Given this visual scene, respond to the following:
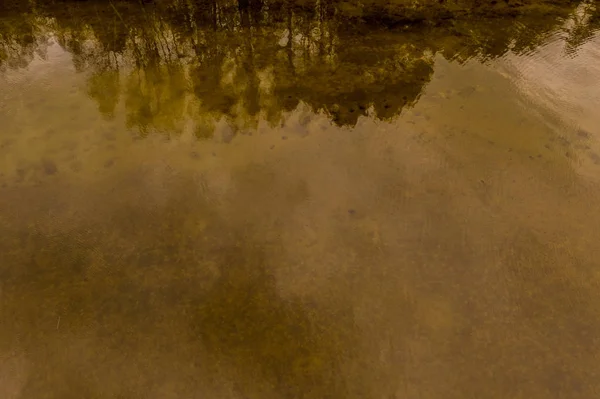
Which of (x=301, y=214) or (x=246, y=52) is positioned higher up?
(x=246, y=52)

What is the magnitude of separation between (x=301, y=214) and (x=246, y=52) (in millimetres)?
1812

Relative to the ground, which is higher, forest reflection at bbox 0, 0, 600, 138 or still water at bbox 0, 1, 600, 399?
forest reflection at bbox 0, 0, 600, 138

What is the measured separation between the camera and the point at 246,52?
377 centimetres

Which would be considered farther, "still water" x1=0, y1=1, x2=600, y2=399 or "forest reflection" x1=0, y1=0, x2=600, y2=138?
"forest reflection" x1=0, y1=0, x2=600, y2=138

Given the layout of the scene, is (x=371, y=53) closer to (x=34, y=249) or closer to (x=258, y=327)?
(x=258, y=327)

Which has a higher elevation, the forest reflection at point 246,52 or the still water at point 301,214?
the forest reflection at point 246,52

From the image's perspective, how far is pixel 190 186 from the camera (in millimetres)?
2746

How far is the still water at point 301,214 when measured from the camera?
6.76 feet

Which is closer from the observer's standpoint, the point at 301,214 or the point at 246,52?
the point at 301,214

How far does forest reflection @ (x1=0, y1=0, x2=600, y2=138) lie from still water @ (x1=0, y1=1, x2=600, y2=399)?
0.02 m

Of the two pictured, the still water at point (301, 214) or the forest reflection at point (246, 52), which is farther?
the forest reflection at point (246, 52)

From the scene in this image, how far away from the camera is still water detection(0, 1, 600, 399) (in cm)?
206

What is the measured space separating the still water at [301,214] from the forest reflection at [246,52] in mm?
24

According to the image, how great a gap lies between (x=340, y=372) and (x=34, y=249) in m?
1.75
